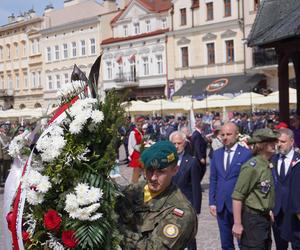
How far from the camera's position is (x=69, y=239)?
9.37 feet

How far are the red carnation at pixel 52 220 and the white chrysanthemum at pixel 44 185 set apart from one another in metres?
0.11

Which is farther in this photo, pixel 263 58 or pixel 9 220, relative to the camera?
pixel 263 58

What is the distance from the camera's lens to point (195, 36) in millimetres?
46500

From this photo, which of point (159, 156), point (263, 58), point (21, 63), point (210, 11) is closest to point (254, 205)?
point (159, 156)

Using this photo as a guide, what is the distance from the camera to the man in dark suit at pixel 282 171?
19.4ft

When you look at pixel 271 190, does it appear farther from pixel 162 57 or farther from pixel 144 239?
pixel 162 57

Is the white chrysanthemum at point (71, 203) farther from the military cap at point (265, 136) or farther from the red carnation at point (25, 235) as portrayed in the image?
the military cap at point (265, 136)

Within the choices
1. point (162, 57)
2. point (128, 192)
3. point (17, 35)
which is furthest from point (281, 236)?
point (17, 35)

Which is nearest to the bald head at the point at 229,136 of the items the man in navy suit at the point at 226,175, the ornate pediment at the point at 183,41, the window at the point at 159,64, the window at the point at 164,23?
Answer: the man in navy suit at the point at 226,175

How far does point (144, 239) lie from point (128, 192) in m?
0.30

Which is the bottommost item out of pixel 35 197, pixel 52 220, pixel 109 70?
pixel 52 220

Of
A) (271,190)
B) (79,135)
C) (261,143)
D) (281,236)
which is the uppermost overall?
(79,135)

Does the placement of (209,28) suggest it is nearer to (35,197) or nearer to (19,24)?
(19,24)

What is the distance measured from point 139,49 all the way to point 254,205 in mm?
46805
